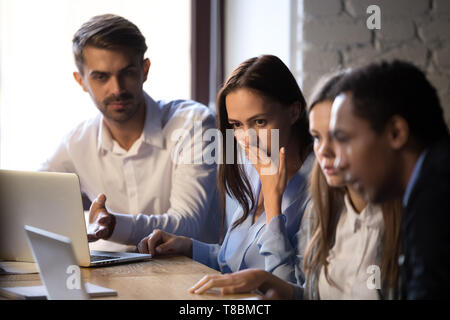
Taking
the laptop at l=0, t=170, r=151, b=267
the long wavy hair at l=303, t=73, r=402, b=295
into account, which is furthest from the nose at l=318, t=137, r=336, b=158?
the laptop at l=0, t=170, r=151, b=267

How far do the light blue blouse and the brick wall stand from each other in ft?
1.43

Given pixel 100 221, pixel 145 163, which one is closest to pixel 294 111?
pixel 100 221

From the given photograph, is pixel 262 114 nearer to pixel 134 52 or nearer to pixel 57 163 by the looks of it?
pixel 134 52

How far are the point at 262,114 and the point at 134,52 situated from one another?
0.70 metres

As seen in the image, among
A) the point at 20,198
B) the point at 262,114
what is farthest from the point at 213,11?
the point at 20,198

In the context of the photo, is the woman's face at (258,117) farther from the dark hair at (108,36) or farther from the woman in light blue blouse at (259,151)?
the dark hair at (108,36)

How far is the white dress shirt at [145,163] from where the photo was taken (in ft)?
6.47

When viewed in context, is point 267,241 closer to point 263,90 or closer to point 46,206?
point 263,90

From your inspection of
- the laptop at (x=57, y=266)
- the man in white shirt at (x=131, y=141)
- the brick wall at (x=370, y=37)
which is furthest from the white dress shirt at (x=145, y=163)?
the laptop at (x=57, y=266)

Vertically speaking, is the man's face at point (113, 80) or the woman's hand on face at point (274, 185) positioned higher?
the man's face at point (113, 80)

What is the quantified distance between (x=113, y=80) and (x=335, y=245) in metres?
1.08

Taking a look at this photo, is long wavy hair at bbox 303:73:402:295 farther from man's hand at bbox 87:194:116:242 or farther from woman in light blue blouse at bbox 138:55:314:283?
man's hand at bbox 87:194:116:242

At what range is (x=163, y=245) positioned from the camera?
1.47 m

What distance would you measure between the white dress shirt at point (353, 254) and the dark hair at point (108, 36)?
1118 millimetres
